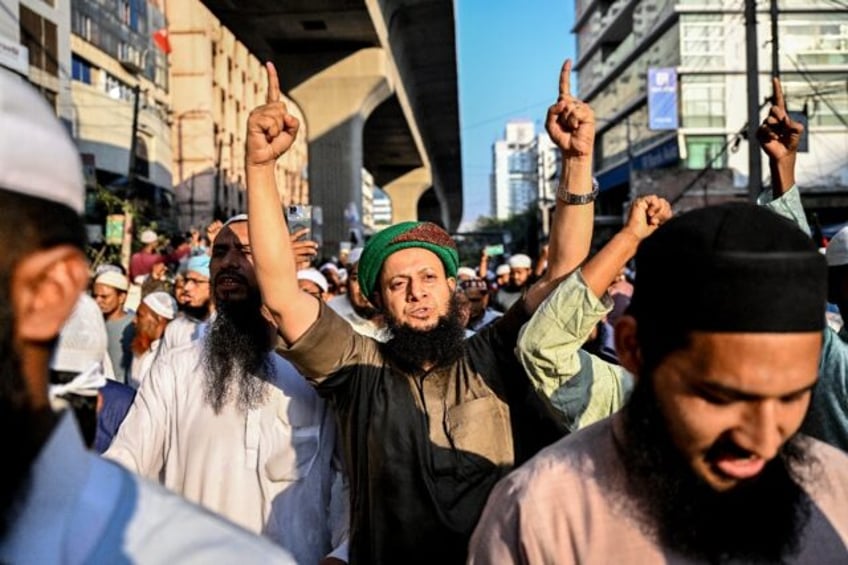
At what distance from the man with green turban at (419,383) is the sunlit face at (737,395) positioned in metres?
1.05

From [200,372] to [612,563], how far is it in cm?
189

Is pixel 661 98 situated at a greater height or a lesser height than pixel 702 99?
lesser

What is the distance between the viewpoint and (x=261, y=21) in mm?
19969

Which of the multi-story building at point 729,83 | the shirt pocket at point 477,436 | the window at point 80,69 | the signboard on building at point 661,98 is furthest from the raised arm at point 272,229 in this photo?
the signboard on building at point 661,98

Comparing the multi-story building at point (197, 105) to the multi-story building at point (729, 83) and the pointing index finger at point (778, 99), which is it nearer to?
the multi-story building at point (729, 83)

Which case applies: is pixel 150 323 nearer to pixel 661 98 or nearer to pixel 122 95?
pixel 122 95

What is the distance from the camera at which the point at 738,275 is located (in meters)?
1.44

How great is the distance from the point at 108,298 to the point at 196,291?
1.80 metres

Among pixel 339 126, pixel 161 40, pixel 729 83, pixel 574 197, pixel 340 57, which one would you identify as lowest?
pixel 574 197

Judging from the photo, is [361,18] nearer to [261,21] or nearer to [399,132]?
[261,21]

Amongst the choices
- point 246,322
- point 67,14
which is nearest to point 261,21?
point 67,14

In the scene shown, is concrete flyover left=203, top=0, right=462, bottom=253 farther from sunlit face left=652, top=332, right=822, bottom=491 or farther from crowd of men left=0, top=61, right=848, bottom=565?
sunlit face left=652, top=332, right=822, bottom=491

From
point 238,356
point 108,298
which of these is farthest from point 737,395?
point 108,298

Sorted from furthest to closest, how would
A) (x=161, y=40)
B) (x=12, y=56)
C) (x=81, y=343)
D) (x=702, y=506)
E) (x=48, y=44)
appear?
(x=161, y=40) → (x=48, y=44) → (x=12, y=56) → (x=702, y=506) → (x=81, y=343)
